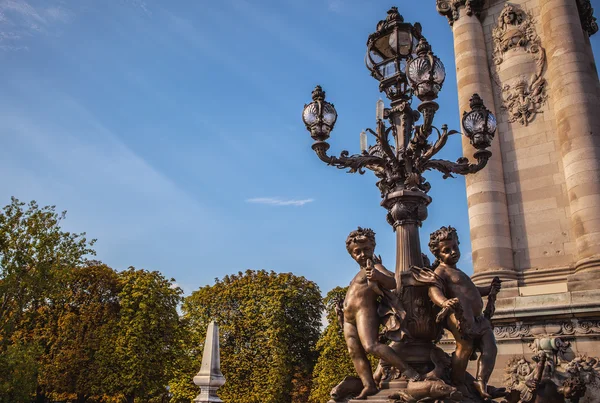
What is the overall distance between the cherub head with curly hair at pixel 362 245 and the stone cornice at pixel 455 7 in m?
9.35

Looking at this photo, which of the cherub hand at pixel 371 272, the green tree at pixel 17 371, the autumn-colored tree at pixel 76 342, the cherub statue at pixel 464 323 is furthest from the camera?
the autumn-colored tree at pixel 76 342

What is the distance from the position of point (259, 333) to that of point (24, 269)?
17714 mm

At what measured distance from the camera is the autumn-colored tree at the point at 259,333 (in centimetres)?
2930

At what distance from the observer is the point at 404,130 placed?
688 centimetres

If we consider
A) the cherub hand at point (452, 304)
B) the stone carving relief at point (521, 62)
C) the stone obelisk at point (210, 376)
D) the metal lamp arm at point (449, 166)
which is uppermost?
the stone carving relief at point (521, 62)

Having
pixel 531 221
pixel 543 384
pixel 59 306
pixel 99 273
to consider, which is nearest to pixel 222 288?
pixel 99 273

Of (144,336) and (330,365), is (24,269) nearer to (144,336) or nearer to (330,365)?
(144,336)

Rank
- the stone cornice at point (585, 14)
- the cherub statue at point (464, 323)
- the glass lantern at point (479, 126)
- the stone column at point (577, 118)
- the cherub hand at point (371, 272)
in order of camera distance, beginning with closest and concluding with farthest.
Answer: the cherub statue at point (464, 323) → the cherub hand at point (371, 272) → the glass lantern at point (479, 126) → the stone column at point (577, 118) → the stone cornice at point (585, 14)

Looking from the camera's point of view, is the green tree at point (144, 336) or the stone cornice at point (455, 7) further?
the green tree at point (144, 336)

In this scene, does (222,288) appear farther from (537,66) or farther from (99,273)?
(537,66)

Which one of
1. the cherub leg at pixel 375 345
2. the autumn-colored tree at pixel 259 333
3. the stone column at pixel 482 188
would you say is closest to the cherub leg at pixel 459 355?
the cherub leg at pixel 375 345

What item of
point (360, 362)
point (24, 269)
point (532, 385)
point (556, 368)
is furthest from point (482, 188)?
point (24, 269)

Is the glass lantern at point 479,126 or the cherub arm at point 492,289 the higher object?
the glass lantern at point 479,126

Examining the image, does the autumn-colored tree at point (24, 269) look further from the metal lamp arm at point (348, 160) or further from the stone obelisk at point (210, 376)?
the metal lamp arm at point (348, 160)
